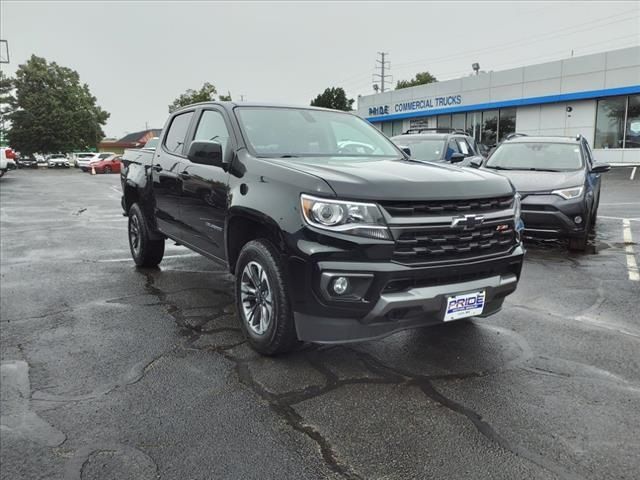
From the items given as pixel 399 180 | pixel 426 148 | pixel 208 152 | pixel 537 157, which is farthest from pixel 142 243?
pixel 426 148

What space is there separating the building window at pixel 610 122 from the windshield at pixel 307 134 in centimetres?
2472

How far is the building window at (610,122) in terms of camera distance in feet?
83.7

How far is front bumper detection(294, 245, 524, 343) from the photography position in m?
3.23

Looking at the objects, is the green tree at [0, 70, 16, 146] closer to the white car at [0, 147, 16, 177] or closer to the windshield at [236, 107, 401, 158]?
the white car at [0, 147, 16, 177]

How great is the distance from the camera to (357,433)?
2902 millimetres

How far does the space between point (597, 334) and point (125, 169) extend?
5.82m

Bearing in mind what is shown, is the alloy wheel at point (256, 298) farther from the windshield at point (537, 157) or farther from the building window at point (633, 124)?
the building window at point (633, 124)

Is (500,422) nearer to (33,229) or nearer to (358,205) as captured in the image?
(358,205)


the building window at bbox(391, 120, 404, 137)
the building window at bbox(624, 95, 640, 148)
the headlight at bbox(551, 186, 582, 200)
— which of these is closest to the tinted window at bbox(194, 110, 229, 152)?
the headlight at bbox(551, 186, 582, 200)

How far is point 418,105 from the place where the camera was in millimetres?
37125

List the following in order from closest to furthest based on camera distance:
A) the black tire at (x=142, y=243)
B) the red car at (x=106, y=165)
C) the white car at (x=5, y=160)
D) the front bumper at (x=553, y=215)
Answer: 1. the black tire at (x=142, y=243)
2. the front bumper at (x=553, y=215)
3. the white car at (x=5, y=160)
4. the red car at (x=106, y=165)

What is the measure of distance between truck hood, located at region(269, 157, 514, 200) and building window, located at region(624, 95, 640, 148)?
2514cm

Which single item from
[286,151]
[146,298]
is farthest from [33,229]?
[286,151]

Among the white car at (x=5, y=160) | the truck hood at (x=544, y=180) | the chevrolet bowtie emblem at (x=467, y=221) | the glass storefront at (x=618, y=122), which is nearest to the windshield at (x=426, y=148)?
the truck hood at (x=544, y=180)
